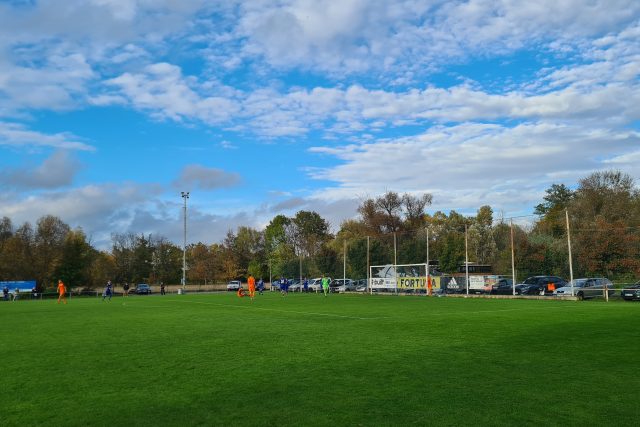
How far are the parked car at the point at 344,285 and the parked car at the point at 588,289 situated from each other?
2329cm

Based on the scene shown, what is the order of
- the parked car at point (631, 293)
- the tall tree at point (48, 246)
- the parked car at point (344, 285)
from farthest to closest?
the tall tree at point (48, 246), the parked car at point (344, 285), the parked car at point (631, 293)

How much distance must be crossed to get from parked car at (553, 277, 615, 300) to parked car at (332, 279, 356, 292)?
23290mm

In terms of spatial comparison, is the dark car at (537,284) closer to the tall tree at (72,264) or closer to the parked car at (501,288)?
the parked car at (501,288)

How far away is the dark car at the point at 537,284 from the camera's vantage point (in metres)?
40.7

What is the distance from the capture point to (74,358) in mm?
11227

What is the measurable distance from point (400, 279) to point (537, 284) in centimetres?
1141

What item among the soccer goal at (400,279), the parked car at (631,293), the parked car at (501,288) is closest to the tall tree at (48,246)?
the soccer goal at (400,279)

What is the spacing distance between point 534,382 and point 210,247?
11135 cm

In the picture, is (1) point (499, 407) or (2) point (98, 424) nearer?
(2) point (98, 424)

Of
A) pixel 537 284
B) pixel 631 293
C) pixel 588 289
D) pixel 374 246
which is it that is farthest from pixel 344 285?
pixel 631 293

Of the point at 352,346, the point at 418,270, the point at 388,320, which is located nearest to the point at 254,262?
the point at 418,270

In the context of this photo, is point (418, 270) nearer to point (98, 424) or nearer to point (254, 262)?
point (98, 424)

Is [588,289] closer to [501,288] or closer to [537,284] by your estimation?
[537,284]

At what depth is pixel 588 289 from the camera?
34.5 metres
